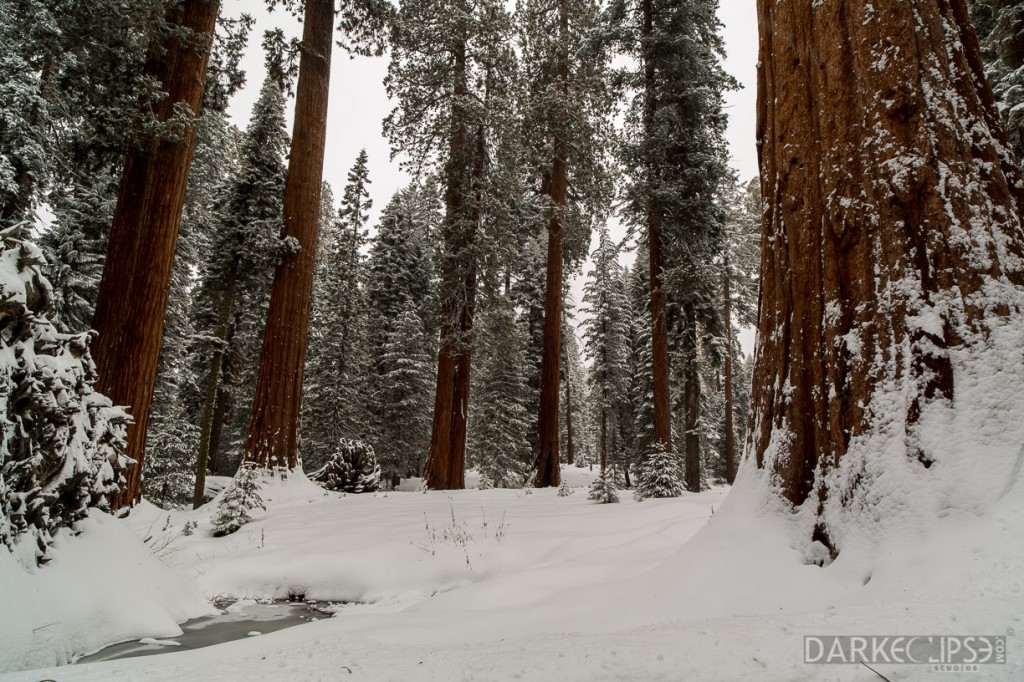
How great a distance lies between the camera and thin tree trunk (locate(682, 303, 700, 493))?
13.7 m

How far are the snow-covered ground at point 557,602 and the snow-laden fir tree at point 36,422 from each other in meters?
0.18

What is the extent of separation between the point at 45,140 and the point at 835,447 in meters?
16.8

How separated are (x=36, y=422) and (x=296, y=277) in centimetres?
609

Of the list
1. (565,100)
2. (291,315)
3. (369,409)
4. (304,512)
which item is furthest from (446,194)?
(369,409)

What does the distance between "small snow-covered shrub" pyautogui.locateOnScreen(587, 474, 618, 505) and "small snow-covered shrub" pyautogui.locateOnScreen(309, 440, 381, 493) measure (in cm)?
503

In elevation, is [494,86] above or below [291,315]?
above

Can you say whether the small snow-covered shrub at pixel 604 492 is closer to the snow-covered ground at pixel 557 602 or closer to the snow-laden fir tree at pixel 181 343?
the snow-covered ground at pixel 557 602

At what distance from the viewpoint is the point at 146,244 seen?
5785 millimetres

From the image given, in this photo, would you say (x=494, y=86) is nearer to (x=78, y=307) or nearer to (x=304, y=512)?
(x=304, y=512)

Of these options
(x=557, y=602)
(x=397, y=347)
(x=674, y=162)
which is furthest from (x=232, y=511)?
(x=397, y=347)

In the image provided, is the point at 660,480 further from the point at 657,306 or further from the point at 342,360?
the point at 342,360

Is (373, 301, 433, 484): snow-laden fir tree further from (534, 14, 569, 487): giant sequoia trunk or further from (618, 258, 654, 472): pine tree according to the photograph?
(534, 14, 569, 487): giant sequoia trunk

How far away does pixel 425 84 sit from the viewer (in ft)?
39.3

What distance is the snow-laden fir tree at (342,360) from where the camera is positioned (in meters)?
21.8
